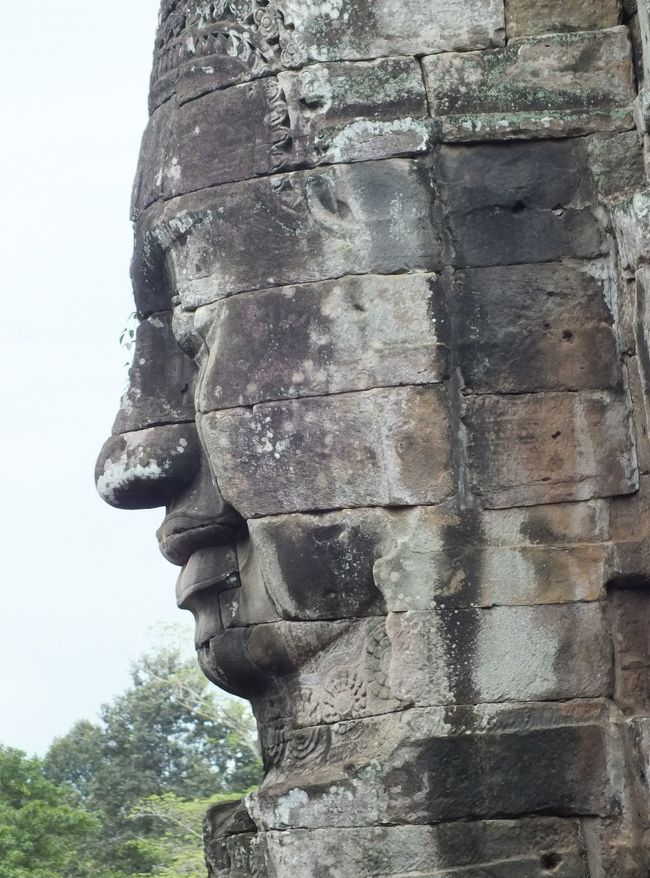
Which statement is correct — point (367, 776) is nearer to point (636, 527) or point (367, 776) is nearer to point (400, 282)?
point (636, 527)

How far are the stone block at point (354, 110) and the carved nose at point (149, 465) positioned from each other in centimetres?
137

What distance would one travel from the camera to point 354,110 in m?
8.61

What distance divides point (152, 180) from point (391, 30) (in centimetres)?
128

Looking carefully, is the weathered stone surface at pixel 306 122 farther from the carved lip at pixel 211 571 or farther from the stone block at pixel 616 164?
the carved lip at pixel 211 571

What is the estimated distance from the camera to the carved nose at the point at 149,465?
900 cm

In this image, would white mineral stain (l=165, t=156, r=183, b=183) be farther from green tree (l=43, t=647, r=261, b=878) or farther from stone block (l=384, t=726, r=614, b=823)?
green tree (l=43, t=647, r=261, b=878)

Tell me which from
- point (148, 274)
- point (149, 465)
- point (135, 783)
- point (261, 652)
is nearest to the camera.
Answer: point (261, 652)

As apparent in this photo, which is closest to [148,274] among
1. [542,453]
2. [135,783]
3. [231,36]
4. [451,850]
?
[231,36]

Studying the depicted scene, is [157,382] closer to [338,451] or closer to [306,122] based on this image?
[338,451]

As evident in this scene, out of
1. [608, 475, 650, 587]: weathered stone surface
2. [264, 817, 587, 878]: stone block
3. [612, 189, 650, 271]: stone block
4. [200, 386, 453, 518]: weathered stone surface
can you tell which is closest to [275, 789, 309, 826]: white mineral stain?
[264, 817, 587, 878]: stone block

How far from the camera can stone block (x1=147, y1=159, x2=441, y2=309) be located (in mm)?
8484

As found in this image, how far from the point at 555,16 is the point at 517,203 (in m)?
0.87

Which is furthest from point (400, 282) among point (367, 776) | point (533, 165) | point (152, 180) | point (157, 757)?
point (157, 757)

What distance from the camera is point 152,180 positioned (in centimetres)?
905
